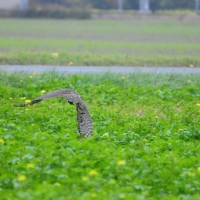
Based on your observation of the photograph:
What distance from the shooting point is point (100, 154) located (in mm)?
5426

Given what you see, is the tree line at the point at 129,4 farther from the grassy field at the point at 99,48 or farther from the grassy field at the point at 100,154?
the grassy field at the point at 100,154

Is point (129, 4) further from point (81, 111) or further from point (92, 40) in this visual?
point (81, 111)

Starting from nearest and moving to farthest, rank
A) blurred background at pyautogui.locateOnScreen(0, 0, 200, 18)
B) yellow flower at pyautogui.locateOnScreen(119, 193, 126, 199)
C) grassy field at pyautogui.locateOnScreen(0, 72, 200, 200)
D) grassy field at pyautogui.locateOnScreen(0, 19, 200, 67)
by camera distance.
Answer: yellow flower at pyautogui.locateOnScreen(119, 193, 126, 199), grassy field at pyautogui.locateOnScreen(0, 72, 200, 200), grassy field at pyautogui.locateOnScreen(0, 19, 200, 67), blurred background at pyautogui.locateOnScreen(0, 0, 200, 18)

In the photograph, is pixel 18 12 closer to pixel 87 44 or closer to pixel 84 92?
pixel 87 44

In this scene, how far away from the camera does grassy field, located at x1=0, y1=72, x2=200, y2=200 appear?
474 centimetres

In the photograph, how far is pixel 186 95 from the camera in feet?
32.7

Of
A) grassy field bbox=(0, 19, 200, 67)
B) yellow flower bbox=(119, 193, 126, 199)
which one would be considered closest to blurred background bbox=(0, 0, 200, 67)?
grassy field bbox=(0, 19, 200, 67)

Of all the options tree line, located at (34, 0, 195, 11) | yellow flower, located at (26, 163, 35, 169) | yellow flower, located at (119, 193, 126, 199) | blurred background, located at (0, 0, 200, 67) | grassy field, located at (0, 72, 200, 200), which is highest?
yellow flower, located at (26, 163, 35, 169)

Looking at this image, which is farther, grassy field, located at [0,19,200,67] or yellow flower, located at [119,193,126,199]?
grassy field, located at [0,19,200,67]

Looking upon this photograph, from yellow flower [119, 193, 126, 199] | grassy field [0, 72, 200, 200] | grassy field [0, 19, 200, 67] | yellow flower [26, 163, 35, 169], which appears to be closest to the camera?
yellow flower [119, 193, 126, 199]

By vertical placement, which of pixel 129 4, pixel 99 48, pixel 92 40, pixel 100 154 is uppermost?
pixel 100 154

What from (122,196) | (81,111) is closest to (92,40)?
(81,111)

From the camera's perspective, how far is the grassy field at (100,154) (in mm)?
4742

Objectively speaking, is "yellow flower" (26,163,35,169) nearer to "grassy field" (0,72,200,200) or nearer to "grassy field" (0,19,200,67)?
"grassy field" (0,72,200,200)
